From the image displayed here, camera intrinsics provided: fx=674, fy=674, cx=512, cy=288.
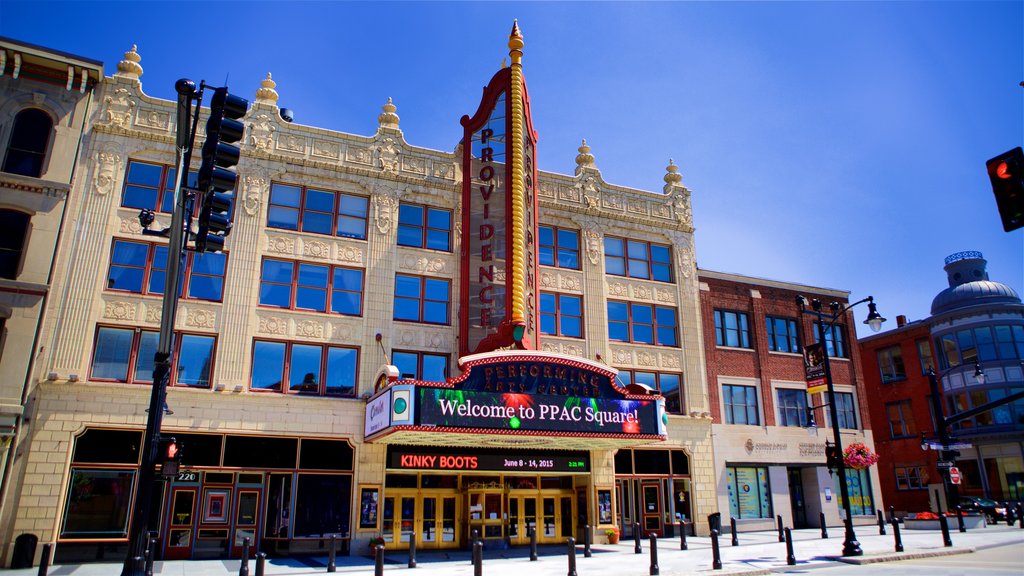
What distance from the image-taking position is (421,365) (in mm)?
28703

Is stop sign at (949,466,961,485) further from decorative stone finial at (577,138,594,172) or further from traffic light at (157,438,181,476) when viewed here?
traffic light at (157,438,181,476)

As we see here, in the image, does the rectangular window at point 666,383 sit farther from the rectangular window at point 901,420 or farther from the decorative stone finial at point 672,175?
the rectangular window at point 901,420

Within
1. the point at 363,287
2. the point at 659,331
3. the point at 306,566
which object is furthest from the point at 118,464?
the point at 659,331

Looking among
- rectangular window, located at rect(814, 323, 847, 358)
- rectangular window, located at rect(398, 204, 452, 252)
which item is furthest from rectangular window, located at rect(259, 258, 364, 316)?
rectangular window, located at rect(814, 323, 847, 358)

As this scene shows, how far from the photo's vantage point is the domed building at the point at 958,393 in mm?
44031

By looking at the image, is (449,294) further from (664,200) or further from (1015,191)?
(1015,191)

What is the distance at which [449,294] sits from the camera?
98.7 ft

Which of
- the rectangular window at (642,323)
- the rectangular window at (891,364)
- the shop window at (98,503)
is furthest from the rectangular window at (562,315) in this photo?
the rectangular window at (891,364)

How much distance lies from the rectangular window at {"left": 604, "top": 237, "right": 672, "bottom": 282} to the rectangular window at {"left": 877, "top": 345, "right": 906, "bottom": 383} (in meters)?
25.5

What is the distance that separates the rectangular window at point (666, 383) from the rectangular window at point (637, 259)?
501 cm

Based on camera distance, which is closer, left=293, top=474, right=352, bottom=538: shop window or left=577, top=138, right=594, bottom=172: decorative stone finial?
left=293, top=474, right=352, bottom=538: shop window

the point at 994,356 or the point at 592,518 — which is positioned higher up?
the point at 994,356

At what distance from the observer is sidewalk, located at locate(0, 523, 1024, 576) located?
19766 millimetres

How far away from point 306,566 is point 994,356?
4549 centimetres
